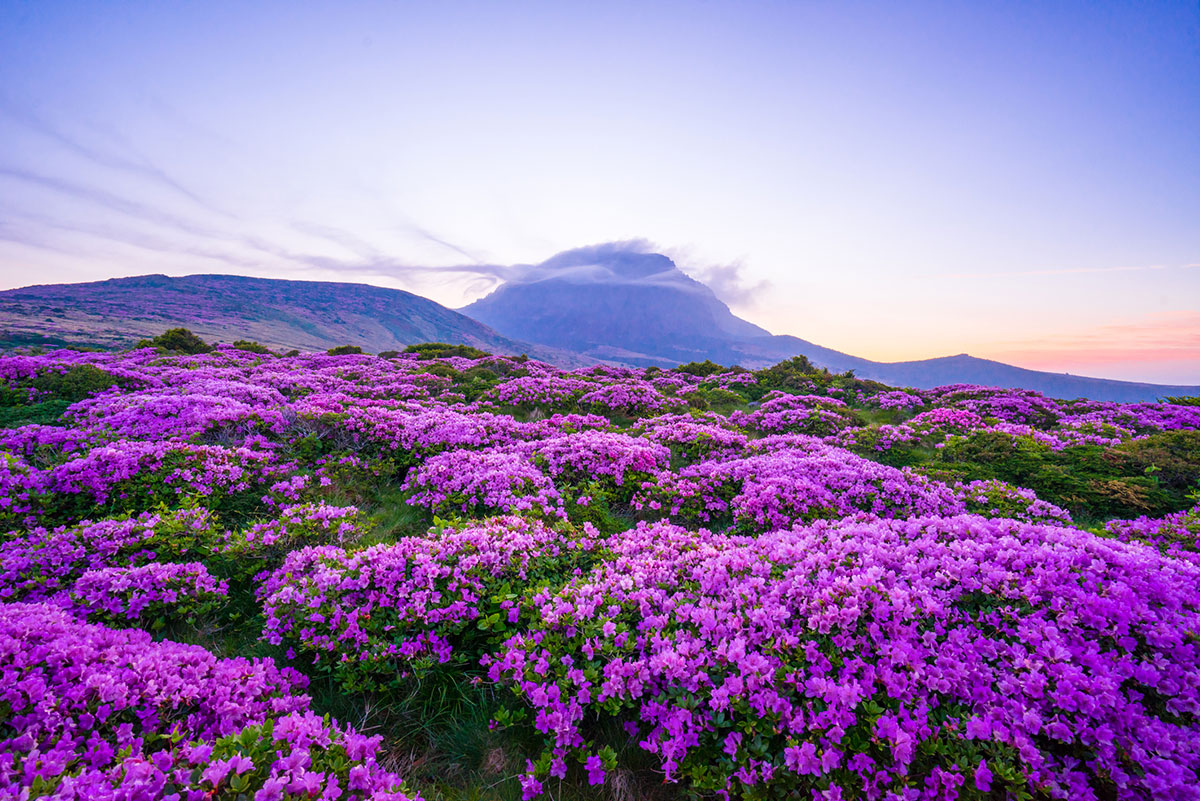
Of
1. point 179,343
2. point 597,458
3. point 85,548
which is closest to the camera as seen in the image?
point 85,548

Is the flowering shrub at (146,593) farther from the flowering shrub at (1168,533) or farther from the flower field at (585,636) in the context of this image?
the flowering shrub at (1168,533)

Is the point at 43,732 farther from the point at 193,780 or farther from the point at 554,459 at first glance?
the point at 554,459

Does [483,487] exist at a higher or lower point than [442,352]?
lower

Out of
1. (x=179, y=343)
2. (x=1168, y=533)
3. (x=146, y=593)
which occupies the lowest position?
(x=146, y=593)

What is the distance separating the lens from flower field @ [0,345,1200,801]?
292cm

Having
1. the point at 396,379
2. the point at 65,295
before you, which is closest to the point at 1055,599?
the point at 396,379

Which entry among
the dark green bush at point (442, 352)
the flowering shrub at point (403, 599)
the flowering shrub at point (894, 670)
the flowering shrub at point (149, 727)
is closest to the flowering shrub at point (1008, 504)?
the flowering shrub at point (894, 670)

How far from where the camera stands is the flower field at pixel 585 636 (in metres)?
2.92

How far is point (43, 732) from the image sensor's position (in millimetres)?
2799

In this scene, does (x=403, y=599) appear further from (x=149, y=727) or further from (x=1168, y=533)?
(x=1168, y=533)

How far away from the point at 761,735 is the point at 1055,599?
274 centimetres

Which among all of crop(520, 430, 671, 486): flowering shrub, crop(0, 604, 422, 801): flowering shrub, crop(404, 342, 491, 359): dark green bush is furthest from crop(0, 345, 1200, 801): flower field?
crop(404, 342, 491, 359): dark green bush

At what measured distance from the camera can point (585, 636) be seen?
13.3 feet

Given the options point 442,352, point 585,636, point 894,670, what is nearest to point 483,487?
point 585,636
